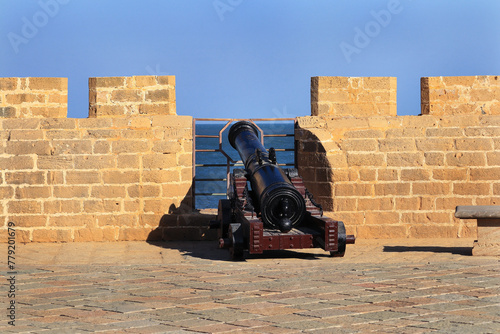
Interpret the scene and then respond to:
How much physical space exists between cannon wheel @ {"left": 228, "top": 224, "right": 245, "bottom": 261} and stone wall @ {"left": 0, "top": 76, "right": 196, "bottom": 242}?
1935 mm

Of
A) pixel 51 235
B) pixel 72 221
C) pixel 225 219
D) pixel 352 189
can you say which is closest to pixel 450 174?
pixel 352 189

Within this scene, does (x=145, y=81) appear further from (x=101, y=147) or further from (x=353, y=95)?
(x=353, y=95)

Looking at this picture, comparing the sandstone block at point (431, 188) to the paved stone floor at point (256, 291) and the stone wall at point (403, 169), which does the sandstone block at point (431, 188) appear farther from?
the paved stone floor at point (256, 291)

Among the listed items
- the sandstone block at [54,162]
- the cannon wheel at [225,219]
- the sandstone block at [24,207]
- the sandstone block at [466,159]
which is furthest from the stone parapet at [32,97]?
the sandstone block at [466,159]

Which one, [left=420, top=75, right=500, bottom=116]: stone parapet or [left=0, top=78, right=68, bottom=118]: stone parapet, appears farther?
[left=420, top=75, right=500, bottom=116]: stone parapet

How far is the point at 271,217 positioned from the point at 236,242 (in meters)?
0.50

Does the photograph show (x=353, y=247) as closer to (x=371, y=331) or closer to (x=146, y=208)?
(x=146, y=208)

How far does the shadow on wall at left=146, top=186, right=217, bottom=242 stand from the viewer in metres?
9.81

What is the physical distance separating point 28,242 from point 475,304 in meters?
6.24

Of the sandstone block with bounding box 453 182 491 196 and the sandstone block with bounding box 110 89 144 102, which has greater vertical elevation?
the sandstone block with bounding box 110 89 144 102

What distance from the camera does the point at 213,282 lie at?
666 cm

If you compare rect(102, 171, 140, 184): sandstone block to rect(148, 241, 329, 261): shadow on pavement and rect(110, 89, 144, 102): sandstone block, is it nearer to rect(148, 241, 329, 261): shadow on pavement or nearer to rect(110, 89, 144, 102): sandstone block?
rect(148, 241, 329, 261): shadow on pavement

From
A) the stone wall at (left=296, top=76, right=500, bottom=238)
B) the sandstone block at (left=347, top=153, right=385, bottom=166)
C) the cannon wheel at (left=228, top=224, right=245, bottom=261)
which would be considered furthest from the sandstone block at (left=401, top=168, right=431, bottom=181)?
the cannon wheel at (left=228, top=224, right=245, bottom=261)

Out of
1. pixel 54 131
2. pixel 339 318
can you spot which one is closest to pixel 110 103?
pixel 54 131
